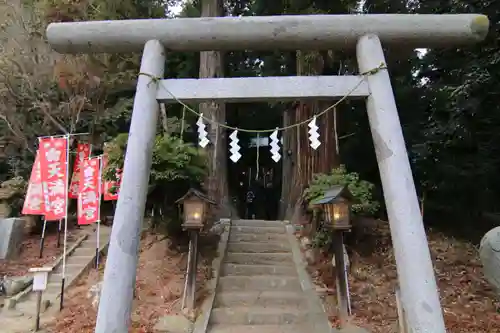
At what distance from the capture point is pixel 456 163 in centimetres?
934

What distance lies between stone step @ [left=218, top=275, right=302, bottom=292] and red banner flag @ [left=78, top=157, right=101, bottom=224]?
3.46 m

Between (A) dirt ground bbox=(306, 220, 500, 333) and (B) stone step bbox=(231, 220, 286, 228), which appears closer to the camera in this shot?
(A) dirt ground bbox=(306, 220, 500, 333)

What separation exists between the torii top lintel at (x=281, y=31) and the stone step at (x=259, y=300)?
4288mm

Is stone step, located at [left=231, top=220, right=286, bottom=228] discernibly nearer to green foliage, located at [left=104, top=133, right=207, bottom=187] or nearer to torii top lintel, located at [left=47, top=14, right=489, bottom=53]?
green foliage, located at [left=104, top=133, right=207, bottom=187]

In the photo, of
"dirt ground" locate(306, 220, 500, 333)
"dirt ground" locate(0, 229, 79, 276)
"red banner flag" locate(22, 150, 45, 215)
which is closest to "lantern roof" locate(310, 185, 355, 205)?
"dirt ground" locate(306, 220, 500, 333)

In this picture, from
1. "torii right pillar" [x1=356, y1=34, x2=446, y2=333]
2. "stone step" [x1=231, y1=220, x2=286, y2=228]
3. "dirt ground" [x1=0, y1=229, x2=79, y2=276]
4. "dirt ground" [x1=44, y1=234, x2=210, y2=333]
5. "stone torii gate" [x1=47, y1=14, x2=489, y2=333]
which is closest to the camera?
"torii right pillar" [x1=356, y1=34, x2=446, y2=333]

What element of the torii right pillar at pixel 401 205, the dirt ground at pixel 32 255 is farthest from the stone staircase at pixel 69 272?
the torii right pillar at pixel 401 205

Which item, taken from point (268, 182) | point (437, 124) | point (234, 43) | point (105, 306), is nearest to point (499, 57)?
point (437, 124)

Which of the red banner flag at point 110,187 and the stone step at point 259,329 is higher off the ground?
the red banner flag at point 110,187

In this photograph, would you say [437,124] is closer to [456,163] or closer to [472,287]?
[456,163]

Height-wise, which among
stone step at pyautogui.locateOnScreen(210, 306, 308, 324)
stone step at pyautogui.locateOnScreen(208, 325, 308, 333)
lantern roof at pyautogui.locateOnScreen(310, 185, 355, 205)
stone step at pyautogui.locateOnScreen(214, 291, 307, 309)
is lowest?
stone step at pyautogui.locateOnScreen(208, 325, 308, 333)

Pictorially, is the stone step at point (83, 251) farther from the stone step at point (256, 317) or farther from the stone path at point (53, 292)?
the stone step at point (256, 317)

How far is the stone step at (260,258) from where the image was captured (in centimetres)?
814

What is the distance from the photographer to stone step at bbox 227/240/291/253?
866cm
